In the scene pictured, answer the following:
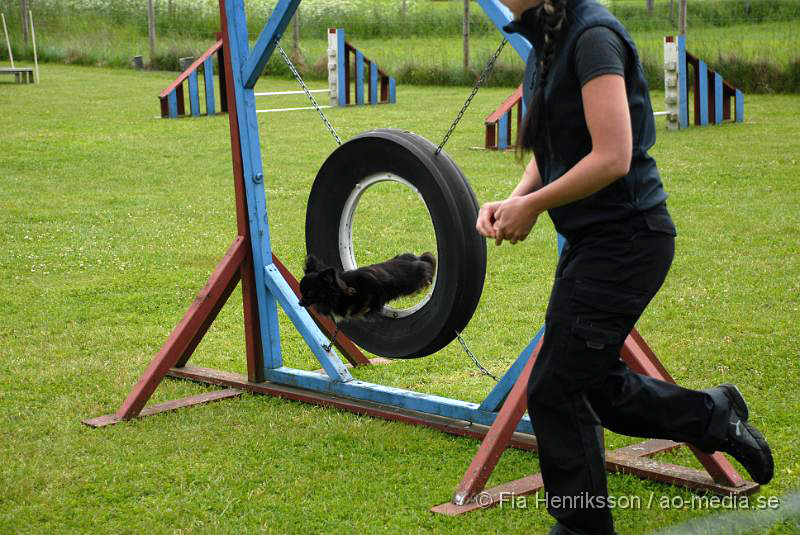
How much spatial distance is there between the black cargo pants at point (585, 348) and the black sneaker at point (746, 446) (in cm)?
44

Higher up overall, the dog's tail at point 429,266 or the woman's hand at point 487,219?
the woman's hand at point 487,219

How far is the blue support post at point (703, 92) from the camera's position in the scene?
42.9 ft

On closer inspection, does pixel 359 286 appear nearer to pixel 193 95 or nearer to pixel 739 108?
pixel 739 108

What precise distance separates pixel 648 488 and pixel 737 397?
511 millimetres

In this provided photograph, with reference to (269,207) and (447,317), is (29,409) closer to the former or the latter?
(447,317)

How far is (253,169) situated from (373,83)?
1254cm

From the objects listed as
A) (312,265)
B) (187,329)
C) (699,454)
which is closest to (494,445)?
(699,454)

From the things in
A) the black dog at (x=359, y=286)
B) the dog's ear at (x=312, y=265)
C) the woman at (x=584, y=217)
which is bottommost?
the black dog at (x=359, y=286)

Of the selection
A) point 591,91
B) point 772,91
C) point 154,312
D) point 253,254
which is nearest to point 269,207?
point 154,312

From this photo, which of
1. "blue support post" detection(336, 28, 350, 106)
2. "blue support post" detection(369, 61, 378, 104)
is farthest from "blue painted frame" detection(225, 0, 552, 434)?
"blue support post" detection(369, 61, 378, 104)

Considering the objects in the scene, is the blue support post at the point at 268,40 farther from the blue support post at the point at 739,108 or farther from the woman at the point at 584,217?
the blue support post at the point at 739,108

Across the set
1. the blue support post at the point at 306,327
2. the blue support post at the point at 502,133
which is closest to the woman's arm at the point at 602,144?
the blue support post at the point at 306,327

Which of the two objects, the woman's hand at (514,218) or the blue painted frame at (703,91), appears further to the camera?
the blue painted frame at (703,91)

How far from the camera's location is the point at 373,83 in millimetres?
16938
